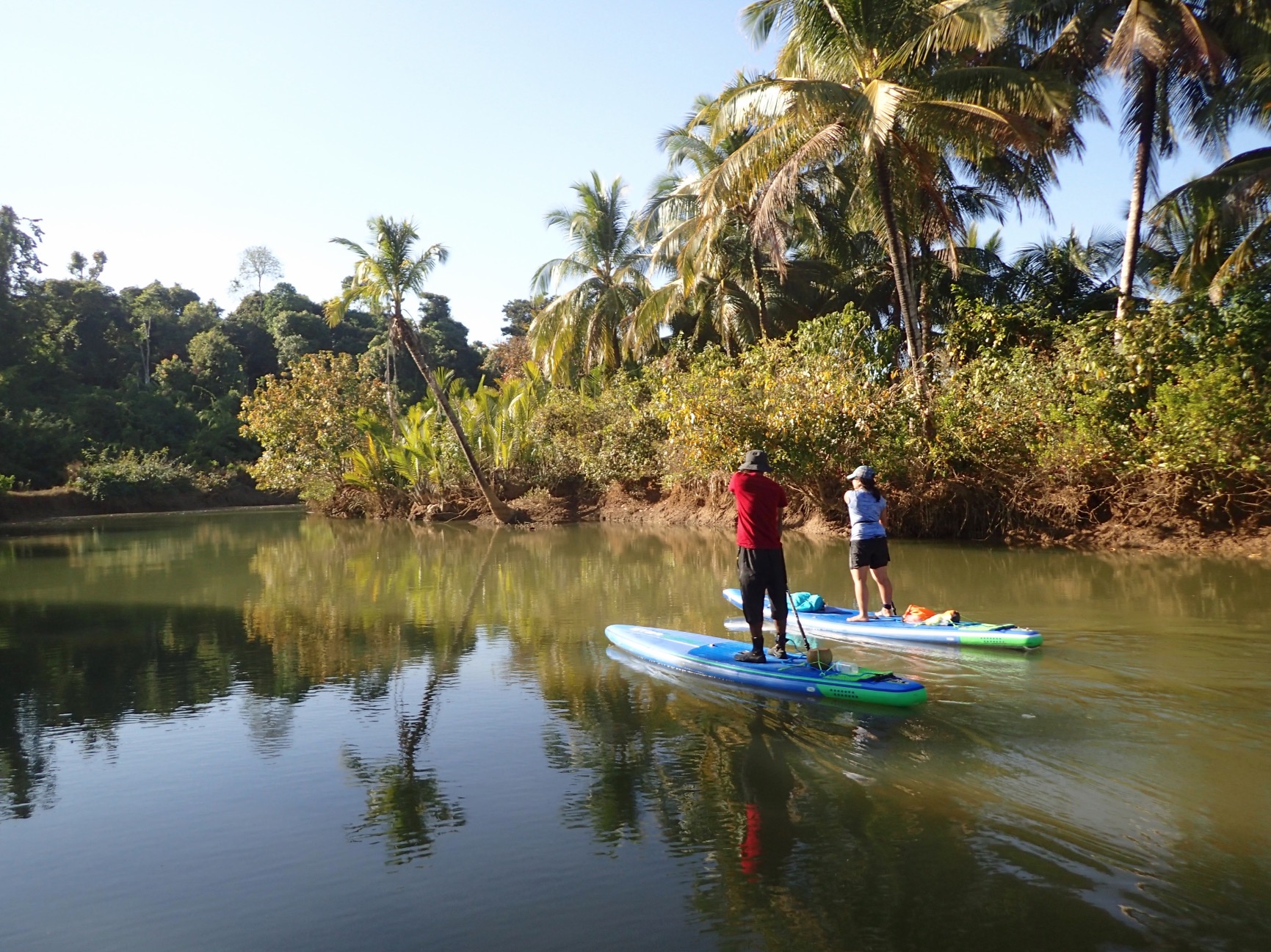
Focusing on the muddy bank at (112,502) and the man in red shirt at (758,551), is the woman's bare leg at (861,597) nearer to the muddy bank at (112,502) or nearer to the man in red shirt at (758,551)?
the man in red shirt at (758,551)

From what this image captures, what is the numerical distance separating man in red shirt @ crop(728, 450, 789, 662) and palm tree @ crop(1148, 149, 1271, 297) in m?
11.8

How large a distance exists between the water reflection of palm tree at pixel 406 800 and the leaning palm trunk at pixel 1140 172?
48.3 ft

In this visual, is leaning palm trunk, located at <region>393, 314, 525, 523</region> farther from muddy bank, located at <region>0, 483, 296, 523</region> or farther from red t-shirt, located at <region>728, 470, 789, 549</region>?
muddy bank, located at <region>0, 483, 296, 523</region>

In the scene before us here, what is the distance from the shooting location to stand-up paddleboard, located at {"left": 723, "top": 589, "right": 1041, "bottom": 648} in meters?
8.72

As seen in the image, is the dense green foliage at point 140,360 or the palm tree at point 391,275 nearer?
the palm tree at point 391,275

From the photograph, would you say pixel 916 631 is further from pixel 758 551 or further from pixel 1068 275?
pixel 1068 275

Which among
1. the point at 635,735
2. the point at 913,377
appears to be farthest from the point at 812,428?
the point at 635,735

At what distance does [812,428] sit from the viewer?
1920 centimetres

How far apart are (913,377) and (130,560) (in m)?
16.2

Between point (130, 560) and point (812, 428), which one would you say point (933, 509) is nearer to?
point (812, 428)

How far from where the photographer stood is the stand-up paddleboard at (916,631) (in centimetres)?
872

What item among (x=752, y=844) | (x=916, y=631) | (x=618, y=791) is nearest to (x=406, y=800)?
(x=618, y=791)

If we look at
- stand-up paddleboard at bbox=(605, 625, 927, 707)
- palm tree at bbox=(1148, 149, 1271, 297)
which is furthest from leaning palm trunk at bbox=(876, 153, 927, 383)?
stand-up paddleboard at bbox=(605, 625, 927, 707)

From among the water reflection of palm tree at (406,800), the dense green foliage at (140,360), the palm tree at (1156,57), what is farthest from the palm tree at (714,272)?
the water reflection of palm tree at (406,800)
